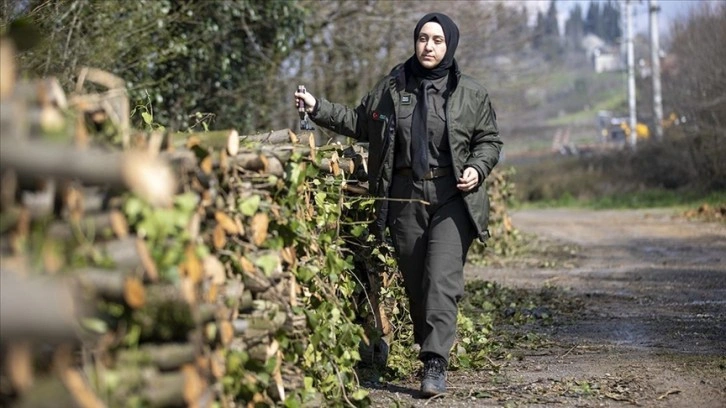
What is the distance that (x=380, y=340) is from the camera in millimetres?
7453

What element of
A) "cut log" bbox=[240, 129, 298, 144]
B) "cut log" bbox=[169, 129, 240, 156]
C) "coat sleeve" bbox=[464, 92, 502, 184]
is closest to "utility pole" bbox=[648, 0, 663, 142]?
"coat sleeve" bbox=[464, 92, 502, 184]

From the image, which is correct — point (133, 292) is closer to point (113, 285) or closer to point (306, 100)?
point (113, 285)

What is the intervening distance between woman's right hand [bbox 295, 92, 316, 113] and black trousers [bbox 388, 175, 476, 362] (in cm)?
60

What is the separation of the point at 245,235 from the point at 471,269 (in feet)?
33.6

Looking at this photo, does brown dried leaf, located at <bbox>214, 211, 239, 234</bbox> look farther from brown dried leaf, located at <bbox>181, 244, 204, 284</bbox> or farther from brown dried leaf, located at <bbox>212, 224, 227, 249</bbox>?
brown dried leaf, located at <bbox>181, 244, 204, 284</bbox>

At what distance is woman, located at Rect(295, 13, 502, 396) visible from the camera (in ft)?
22.7

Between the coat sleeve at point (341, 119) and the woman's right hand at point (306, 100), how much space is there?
39 mm

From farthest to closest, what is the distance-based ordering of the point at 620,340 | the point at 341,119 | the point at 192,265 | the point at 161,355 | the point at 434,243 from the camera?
the point at 620,340, the point at 341,119, the point at 434,243, the point at 192,265, the point at 161,355

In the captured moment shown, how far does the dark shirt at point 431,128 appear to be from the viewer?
274 inches

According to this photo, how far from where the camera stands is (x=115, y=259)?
404cm

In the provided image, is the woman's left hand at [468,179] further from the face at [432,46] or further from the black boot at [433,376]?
the black boot at [433,376]

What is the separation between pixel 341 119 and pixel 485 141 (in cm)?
78

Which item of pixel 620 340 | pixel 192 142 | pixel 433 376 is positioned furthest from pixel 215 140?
pixel 620 340

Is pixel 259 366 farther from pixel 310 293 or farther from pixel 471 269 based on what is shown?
pixel 471 269
